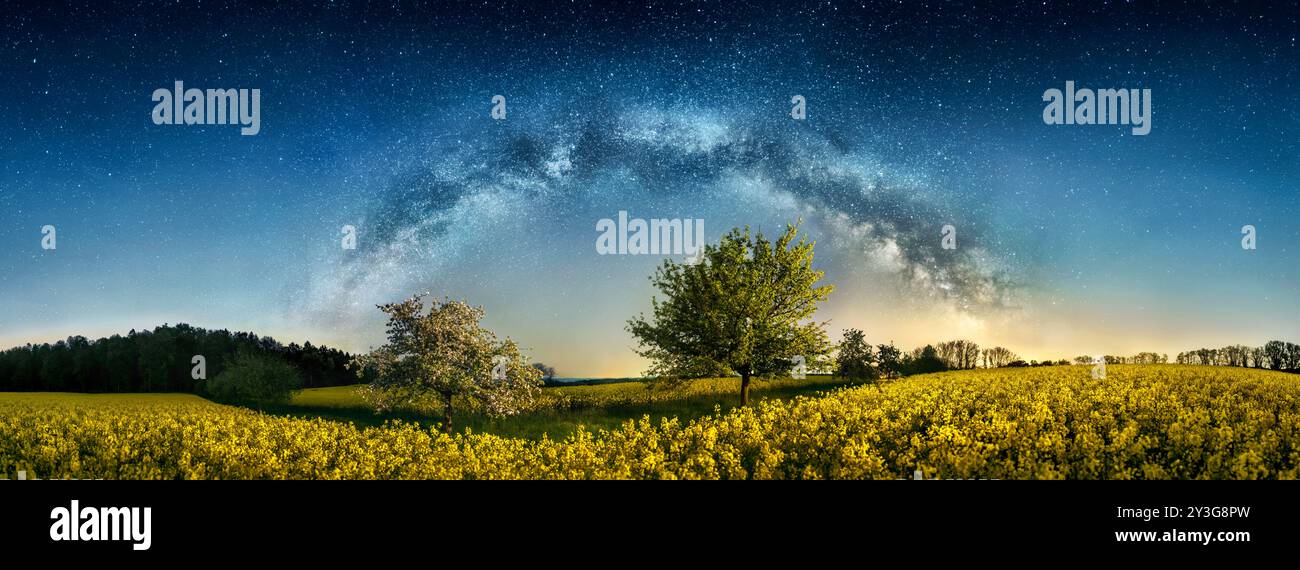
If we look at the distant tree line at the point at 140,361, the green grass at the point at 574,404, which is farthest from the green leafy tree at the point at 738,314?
the distant tree line at the point at 140,361

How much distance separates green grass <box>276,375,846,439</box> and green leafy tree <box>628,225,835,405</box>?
208cm

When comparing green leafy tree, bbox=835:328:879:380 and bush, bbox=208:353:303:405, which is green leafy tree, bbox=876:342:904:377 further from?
bush, bbox=208:353:303:405

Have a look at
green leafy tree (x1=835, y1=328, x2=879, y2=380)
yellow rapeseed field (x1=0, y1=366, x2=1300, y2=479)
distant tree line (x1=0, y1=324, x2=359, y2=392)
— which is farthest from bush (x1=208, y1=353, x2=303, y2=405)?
green leafy tree (x1=835, y1=328, x2=879, y2=380)

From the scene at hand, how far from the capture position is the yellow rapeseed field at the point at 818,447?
11.0 m

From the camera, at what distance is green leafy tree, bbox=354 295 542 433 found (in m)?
21.5

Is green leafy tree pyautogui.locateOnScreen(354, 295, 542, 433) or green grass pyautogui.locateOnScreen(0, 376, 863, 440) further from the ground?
green leafy tree pyautogui.locateOnScreen(354, 295, 542, 433)

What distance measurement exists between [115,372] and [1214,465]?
56.0m

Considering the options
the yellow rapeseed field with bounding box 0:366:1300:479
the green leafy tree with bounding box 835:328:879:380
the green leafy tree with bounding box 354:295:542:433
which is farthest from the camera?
the green leafy tree with bounding box 835:328:879:380

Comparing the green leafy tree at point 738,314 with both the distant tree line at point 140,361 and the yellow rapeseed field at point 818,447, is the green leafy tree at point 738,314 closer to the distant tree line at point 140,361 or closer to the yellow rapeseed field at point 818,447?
the yellow rapeseed field at point 818,447

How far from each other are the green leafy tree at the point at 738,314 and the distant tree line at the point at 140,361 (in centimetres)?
2385

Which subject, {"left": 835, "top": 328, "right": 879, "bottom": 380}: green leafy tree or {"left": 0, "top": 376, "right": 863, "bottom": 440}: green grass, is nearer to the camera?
{"left": 0, "top": 376, "right": 863, "bottom": 440}: green grass

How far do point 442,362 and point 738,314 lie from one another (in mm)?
12824
